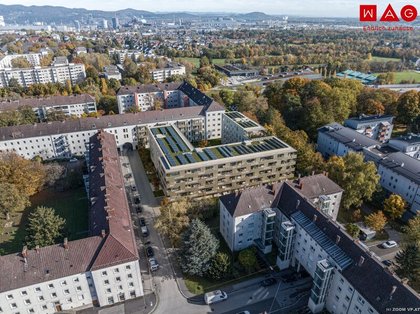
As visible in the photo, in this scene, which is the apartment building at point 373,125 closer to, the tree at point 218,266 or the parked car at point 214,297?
the tree at point 218,266

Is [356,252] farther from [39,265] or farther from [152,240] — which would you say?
[39,265]

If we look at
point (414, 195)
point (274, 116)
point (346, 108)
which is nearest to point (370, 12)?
point (346, 108)

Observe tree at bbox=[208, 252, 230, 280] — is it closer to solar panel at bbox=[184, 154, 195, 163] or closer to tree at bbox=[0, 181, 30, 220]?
solar panel at bbox=[184, 154, 195, 163]

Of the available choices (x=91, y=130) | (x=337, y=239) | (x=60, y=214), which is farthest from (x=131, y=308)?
(x=91, y=130)

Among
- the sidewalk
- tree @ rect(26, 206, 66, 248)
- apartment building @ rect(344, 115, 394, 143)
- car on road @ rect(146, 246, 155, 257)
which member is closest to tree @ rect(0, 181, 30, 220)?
tree @ rect(26, 206, 66, 248)

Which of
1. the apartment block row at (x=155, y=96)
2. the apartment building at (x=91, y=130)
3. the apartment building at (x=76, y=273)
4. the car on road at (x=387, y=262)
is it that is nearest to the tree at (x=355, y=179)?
the car on road at (x=387, y=262)

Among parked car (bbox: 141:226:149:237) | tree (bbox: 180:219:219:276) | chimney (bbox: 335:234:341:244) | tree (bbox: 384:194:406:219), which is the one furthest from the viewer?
tree (bbox: 384:194:406:219)

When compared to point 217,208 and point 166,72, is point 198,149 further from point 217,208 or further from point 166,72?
point 166,72
